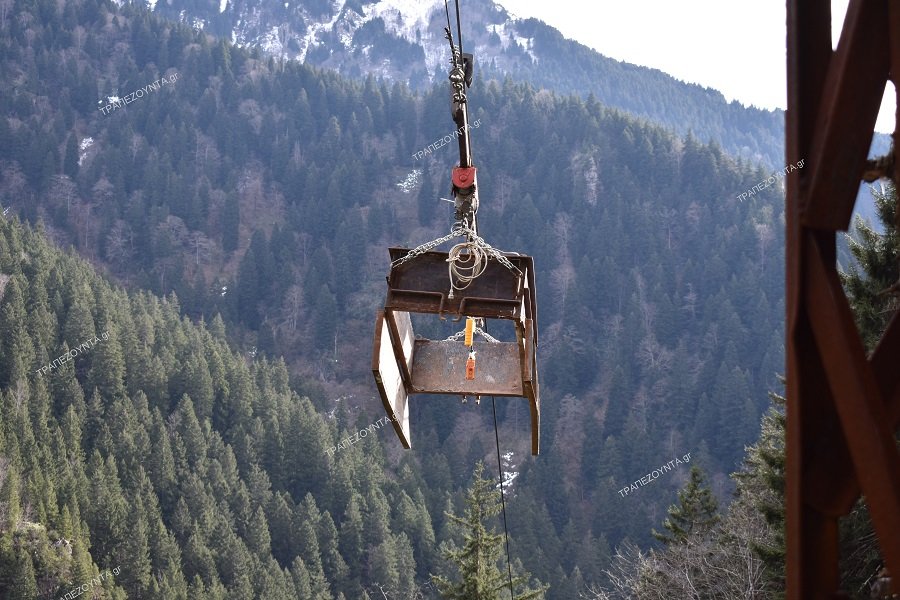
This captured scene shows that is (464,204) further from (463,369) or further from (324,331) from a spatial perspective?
(324,331)

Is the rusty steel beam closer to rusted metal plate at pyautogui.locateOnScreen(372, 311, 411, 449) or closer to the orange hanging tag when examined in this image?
rusted metal plate at pyautogui.locateOnScreen(372, 311, 411, 449)

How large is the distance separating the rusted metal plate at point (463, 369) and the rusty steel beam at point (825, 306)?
240 inches

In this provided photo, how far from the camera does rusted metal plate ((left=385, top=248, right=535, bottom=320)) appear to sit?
8.23 metres

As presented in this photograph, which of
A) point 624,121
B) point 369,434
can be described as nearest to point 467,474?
point 369,434

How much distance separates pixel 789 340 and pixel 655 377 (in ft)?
367

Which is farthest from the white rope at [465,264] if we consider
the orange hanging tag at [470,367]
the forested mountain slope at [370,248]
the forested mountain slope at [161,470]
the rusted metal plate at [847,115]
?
the forested mountain slope at [370,248]

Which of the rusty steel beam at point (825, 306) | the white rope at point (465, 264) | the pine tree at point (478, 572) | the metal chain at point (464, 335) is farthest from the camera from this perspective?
the pine tree at point (478, 572)

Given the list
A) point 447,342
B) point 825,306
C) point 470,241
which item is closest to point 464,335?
point 447,342

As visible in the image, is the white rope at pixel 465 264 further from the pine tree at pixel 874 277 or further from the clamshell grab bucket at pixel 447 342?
the pine tree at pixel 874 277

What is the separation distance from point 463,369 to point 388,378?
994 millimetres

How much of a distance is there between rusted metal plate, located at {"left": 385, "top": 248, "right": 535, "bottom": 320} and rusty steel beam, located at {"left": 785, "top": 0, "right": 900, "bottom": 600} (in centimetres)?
509

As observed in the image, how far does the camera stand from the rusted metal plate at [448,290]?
324 inches

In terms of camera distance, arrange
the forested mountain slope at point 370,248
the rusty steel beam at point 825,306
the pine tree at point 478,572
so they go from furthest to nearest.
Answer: the forested mountain slope at point 370,248 → the pine tree at point 478,572 → the rusty steel beam at point 825,306

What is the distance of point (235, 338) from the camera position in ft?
403
